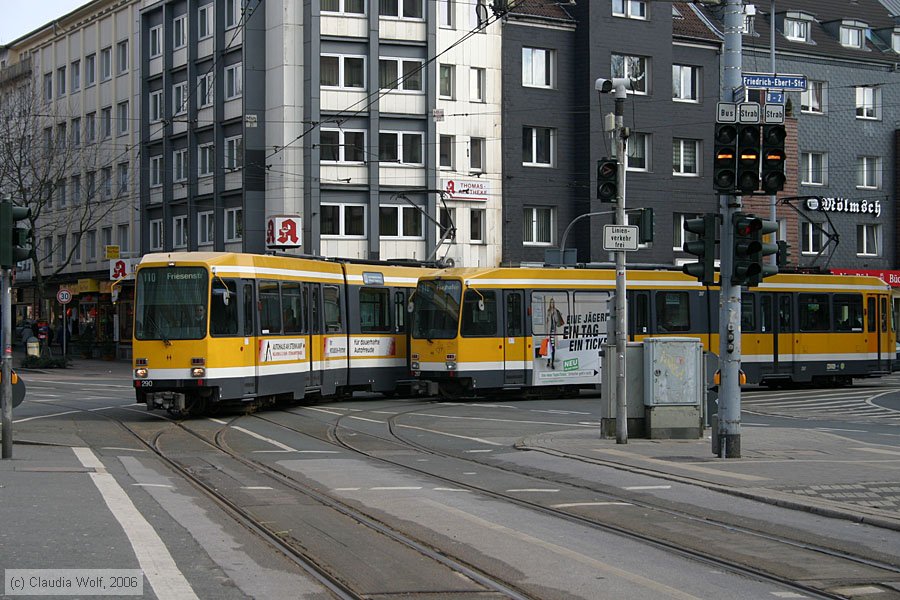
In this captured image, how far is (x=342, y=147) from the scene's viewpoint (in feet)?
147

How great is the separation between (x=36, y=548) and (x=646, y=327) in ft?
78.7

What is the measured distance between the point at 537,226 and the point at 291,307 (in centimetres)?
2347

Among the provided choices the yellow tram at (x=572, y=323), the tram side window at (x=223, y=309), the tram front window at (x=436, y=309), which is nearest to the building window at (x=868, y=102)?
the yellow tram at (x=572, y=323)

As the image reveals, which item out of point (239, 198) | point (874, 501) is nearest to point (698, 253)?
point (874, 501)

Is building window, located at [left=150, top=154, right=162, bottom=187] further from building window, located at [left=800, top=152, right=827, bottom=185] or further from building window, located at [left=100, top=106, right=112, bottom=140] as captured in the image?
building window, located at [left=800, top=152, right=827, bottom=185]

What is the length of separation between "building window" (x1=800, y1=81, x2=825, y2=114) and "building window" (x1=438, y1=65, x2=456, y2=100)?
16487mm

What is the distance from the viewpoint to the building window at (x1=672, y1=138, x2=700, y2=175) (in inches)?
1945

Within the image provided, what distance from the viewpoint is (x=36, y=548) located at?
923 cm

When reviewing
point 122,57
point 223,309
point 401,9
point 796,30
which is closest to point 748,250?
point 223,309

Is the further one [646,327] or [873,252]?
[873,252]

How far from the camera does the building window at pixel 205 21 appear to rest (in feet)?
162

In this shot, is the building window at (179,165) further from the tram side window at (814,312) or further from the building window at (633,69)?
the tram side window at (814,312)

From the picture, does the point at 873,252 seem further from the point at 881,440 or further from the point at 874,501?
the point at 874,501

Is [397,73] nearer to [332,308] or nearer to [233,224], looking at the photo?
[233,224]
